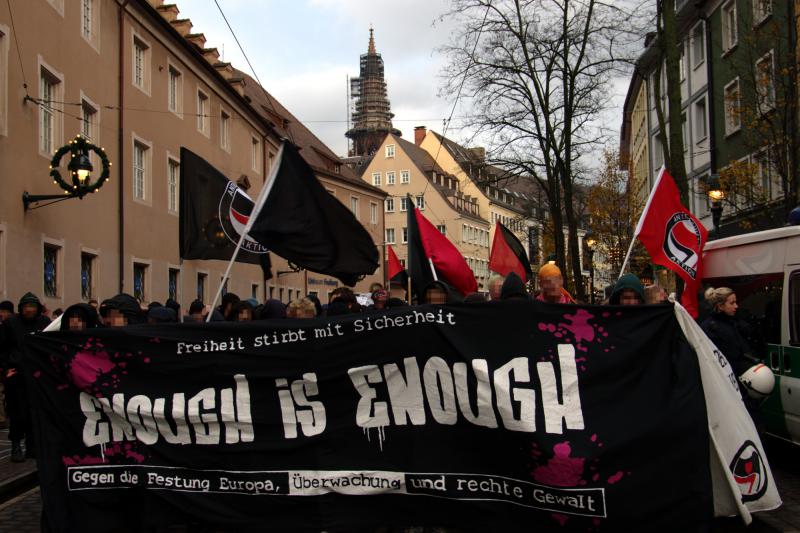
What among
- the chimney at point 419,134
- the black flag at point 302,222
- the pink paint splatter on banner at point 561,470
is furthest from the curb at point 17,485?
the chimney at point 419,134

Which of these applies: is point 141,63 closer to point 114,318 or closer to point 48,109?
point 48,109

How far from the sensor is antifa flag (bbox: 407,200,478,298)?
30.6 ft

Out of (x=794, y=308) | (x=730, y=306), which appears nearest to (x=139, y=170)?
(x=794, y=308)

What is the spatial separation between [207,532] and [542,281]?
3.52 metres

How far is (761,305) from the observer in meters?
9.23

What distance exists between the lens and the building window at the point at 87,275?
19.4 metres

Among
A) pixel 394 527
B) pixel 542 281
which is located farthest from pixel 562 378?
pixel 542 281

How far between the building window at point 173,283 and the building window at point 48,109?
25.8ft

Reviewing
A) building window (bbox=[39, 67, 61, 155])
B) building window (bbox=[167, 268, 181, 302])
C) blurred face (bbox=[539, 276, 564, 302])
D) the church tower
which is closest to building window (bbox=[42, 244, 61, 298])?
building window (bbox=[39, 67, 61, 155])

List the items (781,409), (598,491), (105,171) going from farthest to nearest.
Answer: (105,171) → (781,409) → (598,491)

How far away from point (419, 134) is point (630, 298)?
8826 cm

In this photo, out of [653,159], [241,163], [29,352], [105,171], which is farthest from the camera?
[653,159]

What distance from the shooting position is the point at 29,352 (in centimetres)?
609

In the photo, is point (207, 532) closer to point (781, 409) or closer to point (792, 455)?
point (781, 409)
